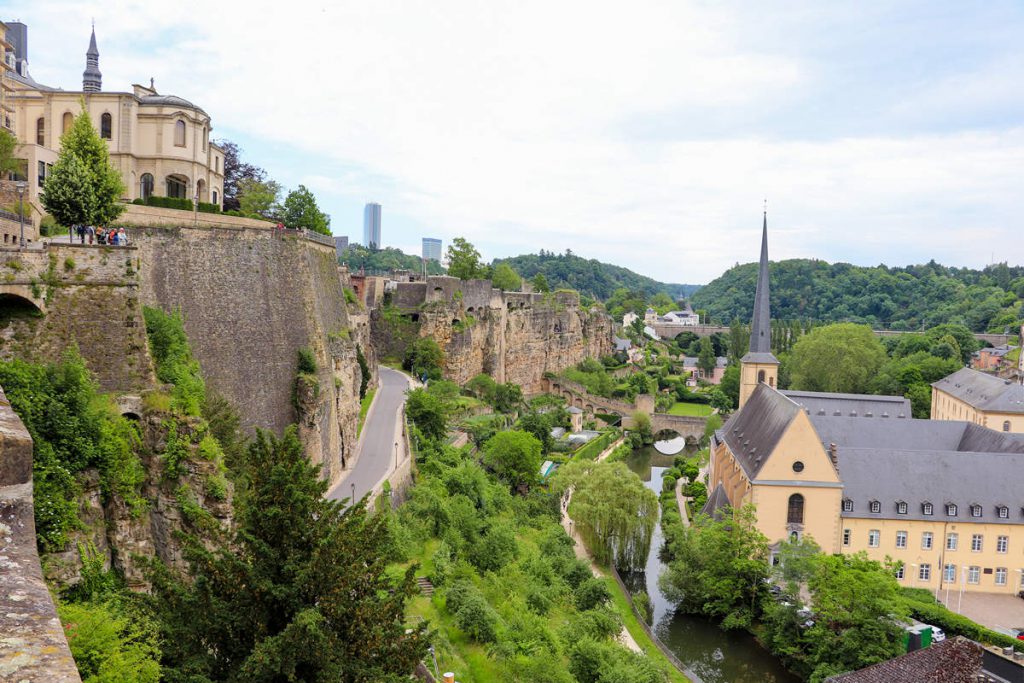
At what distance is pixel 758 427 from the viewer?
139 feet

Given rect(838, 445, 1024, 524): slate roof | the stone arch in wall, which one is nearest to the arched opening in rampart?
the stone arch in wall

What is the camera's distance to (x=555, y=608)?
2898 centimetres

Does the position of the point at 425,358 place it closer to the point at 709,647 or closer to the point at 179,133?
the point at 179,133

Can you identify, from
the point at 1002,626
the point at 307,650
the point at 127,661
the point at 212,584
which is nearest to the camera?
the point at 127,661

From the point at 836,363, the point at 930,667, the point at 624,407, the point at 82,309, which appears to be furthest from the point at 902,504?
the point at 624,407

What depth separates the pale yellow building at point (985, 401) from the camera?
51.5 meters

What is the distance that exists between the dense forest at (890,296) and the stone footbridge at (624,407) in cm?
6579

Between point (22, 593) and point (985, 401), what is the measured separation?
5862 centimetres

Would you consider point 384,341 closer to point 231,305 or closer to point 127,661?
point 231,305

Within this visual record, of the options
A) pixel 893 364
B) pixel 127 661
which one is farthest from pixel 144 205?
pixel 893 364

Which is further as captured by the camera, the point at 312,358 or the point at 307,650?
the point at 312,358

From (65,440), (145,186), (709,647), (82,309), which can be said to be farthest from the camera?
(145,186)

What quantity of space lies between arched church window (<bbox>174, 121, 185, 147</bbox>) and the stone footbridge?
52317 mm

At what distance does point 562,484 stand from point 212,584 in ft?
99.7
